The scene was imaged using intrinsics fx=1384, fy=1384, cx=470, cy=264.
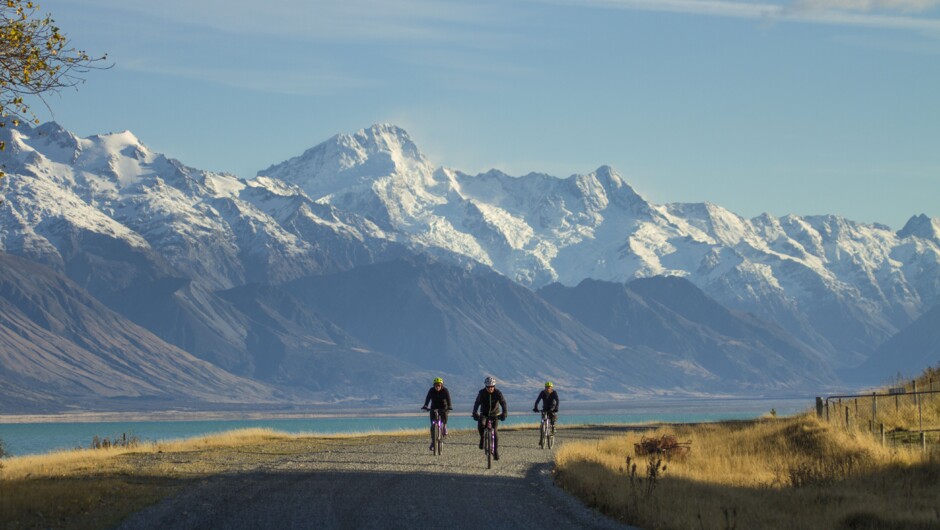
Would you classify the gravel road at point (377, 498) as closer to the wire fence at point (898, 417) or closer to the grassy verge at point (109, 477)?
the grassy verge at point (109, 477)

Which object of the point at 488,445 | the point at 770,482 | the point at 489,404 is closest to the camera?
the point at 770,482

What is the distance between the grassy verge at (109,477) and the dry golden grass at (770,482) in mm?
10426

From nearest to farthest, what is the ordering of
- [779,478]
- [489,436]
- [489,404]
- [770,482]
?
[770,482], [779,478], [489,404], [489,436]

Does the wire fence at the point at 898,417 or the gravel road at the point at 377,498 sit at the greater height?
the wire fence at the point at 898,417

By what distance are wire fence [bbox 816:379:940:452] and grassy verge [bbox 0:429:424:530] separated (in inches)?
817

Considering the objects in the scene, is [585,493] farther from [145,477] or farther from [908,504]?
[145,477]

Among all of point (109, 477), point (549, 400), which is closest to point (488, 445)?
point (549, 400)

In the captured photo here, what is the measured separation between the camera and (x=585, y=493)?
3288cm

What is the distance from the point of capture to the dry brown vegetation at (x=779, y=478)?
29141 millimetres

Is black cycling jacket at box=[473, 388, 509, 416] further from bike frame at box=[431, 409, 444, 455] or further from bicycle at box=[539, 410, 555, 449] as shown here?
bicycle at box=[539, 410, 555, 449]

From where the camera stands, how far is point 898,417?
51.0 metres

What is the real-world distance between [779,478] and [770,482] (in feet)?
1.49

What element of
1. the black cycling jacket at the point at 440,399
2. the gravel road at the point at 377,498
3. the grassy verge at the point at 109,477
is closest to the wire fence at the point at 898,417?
the gravel road at the point at 377,498

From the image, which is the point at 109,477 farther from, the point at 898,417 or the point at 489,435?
the point at 898,417
